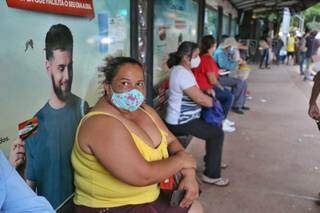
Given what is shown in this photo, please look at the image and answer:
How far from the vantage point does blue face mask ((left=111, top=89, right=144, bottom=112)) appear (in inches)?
69.3

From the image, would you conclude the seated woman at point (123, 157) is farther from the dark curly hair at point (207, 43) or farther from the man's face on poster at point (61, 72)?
the dark curly hair at point (207, 43)

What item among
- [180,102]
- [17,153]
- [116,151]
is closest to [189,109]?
[180,102]

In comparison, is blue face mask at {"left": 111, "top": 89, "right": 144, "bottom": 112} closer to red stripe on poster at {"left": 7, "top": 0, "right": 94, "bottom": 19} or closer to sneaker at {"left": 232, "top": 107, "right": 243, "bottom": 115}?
red stripe on poster at {"left": 7, "top": 0, "right": 94, "bottom": 19}

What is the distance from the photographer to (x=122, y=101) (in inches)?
69.6

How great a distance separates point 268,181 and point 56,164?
231cm

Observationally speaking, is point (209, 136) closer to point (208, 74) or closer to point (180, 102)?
point (180, 102)

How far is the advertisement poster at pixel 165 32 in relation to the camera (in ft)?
13.1

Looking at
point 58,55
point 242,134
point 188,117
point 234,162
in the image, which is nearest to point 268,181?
point 234,162

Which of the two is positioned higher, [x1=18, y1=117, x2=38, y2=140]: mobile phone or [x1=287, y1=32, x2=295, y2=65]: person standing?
[x1=18, y1=117, x2=38, y2=140]: mobile phone

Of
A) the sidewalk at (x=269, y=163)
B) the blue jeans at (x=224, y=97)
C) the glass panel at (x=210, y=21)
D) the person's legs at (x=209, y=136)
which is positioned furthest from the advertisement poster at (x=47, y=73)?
the glass panel at (x=210, y=21)

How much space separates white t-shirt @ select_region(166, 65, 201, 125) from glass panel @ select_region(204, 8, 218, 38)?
12.8ft

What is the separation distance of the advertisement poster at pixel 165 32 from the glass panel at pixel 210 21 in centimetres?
183

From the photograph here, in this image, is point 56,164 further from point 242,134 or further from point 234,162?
point 242,134

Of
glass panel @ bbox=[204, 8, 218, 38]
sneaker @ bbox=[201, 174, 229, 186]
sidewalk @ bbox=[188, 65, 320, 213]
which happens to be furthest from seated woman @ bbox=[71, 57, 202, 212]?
glass panel @ bbox=[204, 8, 218, 38]
